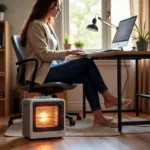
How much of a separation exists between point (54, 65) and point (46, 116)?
0.61 metres

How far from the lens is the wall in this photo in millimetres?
4152

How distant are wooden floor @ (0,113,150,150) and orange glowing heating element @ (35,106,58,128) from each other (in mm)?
118

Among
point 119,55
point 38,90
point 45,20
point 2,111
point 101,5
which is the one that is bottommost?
point 2,111

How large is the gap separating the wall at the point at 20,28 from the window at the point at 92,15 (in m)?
0.21

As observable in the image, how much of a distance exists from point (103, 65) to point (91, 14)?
2.29ft

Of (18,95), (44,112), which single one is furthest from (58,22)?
(44,112)

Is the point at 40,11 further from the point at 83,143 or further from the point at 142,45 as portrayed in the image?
the point at 83,143

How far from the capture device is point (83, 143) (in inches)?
88.1

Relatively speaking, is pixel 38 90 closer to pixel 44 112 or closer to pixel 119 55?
pixel 44 112

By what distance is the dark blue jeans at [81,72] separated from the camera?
284cm

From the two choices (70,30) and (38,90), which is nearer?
(38,90)

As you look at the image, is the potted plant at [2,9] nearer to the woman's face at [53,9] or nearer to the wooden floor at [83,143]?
the woman's face at [53,9]

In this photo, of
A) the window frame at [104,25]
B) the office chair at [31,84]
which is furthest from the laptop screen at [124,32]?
the window frame at [104,25]

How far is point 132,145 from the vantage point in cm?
215
